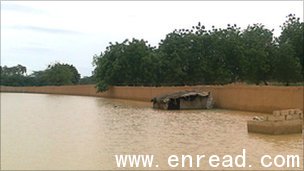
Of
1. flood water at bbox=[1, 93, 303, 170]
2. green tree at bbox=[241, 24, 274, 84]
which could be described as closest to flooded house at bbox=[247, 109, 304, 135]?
flood water at bbox=[1, 93, 303, 170]

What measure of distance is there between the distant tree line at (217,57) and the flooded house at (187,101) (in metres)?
10.8

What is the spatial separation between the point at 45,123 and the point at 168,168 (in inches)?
408

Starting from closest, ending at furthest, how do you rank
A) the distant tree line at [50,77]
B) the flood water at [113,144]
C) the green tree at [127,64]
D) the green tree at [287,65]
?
the flood water at [113,144]
the green tree at [287,65]
the green tree at [127,64]
the distant tree line at [50,77]

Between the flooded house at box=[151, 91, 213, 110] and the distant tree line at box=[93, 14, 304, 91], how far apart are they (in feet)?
35.3

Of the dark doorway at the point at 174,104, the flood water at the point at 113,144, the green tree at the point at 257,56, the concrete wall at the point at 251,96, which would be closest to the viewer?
the flood water at the point at 113,144

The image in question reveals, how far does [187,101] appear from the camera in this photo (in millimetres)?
31281

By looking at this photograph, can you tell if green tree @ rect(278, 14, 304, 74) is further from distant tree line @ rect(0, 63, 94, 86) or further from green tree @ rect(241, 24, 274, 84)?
distant tree line @ rect(0, 63, 94, 86)

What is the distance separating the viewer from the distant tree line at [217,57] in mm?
40125

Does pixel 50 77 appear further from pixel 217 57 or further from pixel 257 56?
pixel 257 56

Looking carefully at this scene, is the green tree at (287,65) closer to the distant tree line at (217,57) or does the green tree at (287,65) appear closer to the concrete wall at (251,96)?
the distant tree line at (217,57)

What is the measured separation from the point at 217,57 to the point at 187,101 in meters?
12.9

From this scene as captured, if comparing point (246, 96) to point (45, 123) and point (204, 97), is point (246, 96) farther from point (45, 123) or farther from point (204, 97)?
point (45, 123)

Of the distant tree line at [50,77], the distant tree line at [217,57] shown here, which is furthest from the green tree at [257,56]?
the distant tree line at [50,77]

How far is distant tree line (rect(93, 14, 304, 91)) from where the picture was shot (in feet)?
132
